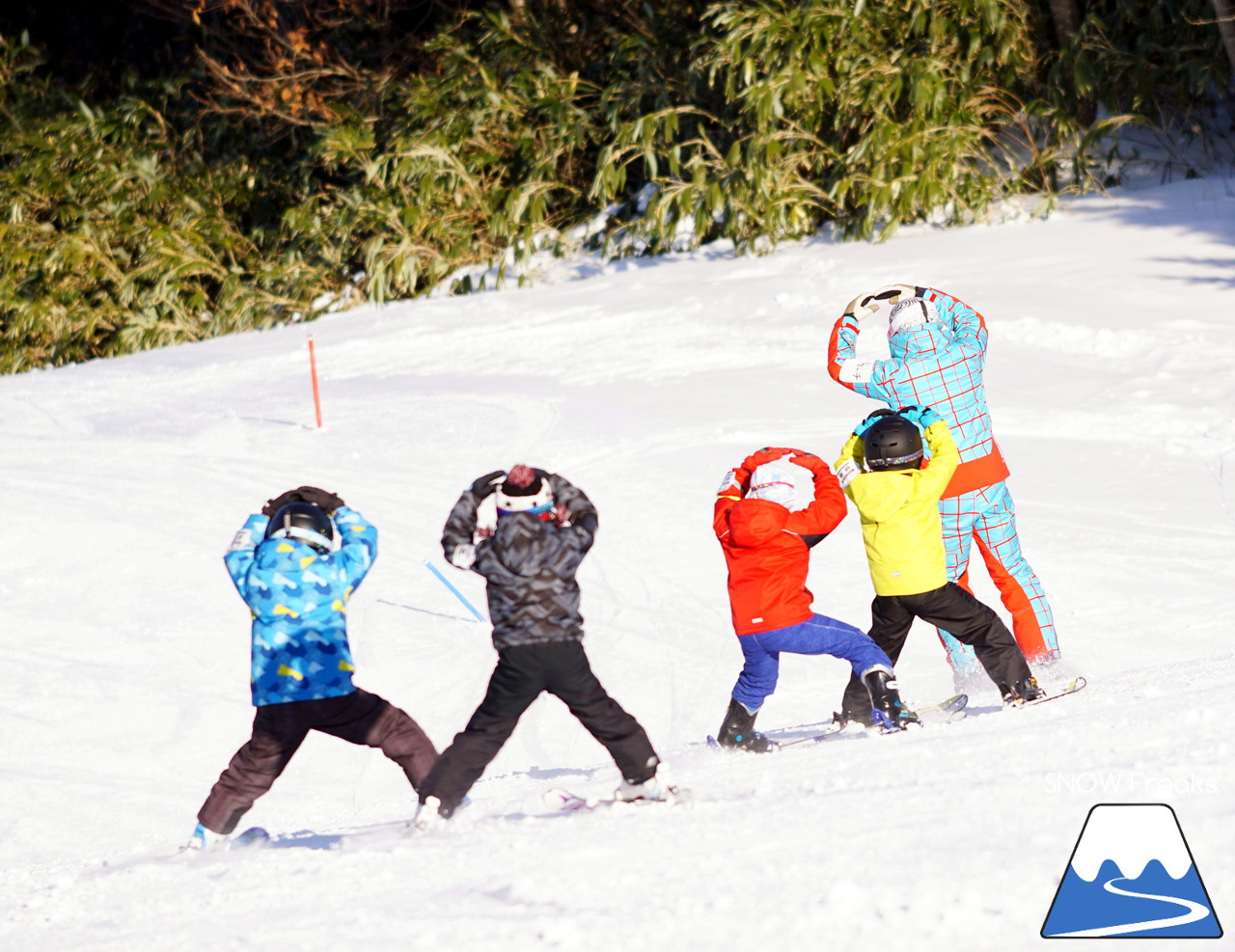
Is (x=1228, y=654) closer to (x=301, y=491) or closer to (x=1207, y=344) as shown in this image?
(x=301, y=491)

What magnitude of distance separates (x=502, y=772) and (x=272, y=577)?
179 centimetres

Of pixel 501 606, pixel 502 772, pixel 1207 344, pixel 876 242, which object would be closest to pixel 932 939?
pixel 501 606

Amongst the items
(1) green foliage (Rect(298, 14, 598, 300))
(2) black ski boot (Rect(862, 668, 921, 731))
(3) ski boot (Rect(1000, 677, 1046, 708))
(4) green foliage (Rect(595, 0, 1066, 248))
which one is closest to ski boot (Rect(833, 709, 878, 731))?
(2) black ski boot (Rect(862, 668, 921, 731))

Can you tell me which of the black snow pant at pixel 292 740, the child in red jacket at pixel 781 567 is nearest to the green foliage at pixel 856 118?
the child in red jacket at pixel 781 567

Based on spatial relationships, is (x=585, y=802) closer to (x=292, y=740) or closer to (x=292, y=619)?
(x=292, y=740)

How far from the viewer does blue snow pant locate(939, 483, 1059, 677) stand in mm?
5180

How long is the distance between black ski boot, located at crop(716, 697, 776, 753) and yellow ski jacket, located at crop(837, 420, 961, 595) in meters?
0.67

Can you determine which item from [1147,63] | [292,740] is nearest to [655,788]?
[292,740]

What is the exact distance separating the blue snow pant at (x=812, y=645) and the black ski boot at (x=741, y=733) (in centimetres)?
17

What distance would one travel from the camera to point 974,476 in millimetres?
5145

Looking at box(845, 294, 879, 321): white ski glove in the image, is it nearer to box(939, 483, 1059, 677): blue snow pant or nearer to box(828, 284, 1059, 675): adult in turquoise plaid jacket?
box(828, 284, 1059, 675): adult in turquoise plaid jacket

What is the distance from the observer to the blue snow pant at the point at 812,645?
469 cm

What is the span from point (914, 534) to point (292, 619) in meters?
2.07

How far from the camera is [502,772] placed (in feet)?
18.4
